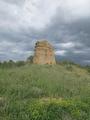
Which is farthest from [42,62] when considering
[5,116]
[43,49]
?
[5,116]

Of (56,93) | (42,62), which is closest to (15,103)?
(56,93)

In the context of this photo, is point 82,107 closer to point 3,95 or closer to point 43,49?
point 3,95

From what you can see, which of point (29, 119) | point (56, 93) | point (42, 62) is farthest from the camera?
point (42, 62)

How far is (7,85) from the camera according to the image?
1969 cm

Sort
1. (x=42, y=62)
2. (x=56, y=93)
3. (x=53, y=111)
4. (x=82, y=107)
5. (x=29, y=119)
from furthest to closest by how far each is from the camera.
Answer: (x=42, y=62)
(x=56, y=93)
(x=82, y=107)
(x=53, y=111)
(x=29, y=119)

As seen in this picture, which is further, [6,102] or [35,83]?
[35,83]

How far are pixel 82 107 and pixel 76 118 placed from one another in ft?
5.59

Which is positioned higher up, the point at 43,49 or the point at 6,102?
the point at 43,49

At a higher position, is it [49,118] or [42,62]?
[42,62]

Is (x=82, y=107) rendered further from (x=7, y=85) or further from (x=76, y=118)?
(x=7, y=85)

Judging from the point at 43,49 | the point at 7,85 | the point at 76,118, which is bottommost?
the point at 76,118

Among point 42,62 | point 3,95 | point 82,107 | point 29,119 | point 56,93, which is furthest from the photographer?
point 42,62

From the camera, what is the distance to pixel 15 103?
14961 mm

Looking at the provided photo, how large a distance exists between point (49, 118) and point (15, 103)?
2.15 m
